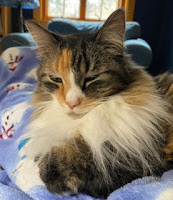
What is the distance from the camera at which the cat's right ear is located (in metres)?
1.04

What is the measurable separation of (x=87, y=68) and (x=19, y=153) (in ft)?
1.72

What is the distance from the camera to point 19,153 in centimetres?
109

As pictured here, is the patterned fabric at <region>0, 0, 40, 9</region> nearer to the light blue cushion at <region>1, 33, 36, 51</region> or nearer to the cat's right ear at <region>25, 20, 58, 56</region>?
the light blue cushion at <region>1, 33, 36, 51</region>

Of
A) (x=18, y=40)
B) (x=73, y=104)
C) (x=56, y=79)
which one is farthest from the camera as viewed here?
(x=18, y=40)

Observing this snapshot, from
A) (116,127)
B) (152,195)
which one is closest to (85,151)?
(116,127)

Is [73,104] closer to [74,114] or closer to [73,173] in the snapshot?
[74,114]

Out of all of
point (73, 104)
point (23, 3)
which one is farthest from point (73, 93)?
point (23, 3)

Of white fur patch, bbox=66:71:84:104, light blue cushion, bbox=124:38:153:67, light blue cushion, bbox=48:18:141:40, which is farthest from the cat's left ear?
light blue cushion, bbox=48:18:141:40

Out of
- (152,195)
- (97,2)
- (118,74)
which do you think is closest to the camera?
(152,195)

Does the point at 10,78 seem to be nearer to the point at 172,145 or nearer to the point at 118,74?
the point at 118,74

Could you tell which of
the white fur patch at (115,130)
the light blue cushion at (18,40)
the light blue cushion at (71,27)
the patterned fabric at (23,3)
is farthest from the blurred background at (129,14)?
the white fur patch at (115,130)

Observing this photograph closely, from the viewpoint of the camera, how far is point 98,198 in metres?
0.79

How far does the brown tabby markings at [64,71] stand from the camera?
36.4 inches

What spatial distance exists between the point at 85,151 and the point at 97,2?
412 cm
